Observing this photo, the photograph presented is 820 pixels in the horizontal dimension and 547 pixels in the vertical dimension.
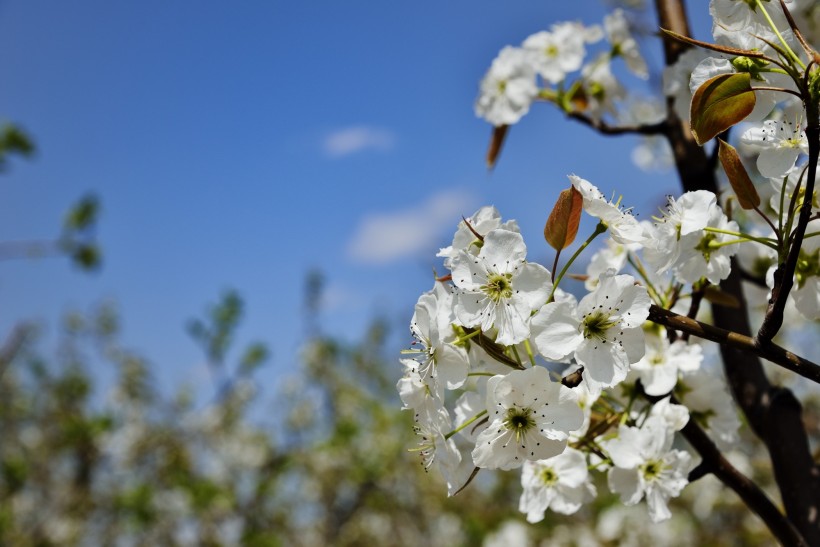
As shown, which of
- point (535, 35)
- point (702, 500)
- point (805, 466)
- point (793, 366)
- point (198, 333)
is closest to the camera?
point (793, 366)

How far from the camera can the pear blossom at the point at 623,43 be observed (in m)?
1.24

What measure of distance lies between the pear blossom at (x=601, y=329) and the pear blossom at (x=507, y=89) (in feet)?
2.08

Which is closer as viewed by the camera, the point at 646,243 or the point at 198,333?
the point at 646,243

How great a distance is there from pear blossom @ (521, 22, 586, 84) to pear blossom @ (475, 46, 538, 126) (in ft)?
0.07

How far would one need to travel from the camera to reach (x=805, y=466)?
0.77 meters

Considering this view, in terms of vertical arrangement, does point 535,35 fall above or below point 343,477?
above

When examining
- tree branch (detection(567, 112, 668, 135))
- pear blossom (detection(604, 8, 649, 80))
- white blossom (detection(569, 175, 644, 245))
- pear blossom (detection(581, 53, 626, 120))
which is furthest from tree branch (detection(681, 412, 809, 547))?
pear blossom (detection(604, 8, 649, 80))

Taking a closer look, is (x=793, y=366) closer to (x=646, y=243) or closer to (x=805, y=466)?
(x=646, y=243)

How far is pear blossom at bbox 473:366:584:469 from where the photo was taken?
54 cm

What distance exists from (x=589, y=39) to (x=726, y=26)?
654 millimetres

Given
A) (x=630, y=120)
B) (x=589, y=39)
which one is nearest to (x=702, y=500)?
(x=630, y=120)

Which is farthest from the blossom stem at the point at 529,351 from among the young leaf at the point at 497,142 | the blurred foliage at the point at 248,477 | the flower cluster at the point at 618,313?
the blurred foliage at the point at 248,477

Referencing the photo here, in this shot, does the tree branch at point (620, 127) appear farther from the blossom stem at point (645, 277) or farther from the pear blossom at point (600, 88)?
the blossom stem at point (645, 277)

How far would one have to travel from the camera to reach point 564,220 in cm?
55
